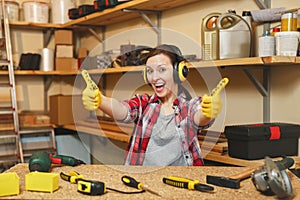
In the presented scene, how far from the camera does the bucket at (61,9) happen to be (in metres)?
3.66

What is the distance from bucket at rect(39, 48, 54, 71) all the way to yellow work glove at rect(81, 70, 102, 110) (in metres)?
2.43

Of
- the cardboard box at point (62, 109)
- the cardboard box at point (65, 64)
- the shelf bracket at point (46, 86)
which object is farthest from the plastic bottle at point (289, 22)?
the shelf bracket at point (46, 86)

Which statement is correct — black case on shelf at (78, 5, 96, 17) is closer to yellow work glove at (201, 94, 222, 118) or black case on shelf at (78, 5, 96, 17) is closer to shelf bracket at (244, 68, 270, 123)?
shelf bracket at (244, 68, 270, 123)

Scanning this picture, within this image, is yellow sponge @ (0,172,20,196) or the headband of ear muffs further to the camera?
the headband of ear muffs

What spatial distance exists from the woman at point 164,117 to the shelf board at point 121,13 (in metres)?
0.96

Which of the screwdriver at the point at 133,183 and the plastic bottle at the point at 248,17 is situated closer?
the screwdriver at the point at 133,183

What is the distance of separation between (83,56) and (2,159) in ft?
3.66

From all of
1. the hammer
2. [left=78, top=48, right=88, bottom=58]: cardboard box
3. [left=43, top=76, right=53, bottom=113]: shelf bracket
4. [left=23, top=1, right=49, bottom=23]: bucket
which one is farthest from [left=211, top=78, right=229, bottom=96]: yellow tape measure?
[left=43, top=76, right=53, bottom=113]: shelf bracket

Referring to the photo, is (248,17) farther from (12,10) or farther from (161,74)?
(12,10)

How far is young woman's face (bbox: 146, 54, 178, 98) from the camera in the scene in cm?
162

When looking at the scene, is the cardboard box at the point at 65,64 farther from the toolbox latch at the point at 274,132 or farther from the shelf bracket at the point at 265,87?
the toolbox latch at the point at 274,132

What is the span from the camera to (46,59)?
3602mm

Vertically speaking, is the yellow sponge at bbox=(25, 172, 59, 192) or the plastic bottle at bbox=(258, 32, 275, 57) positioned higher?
the plastic bottle at bbox=(258, 32, 275, 57)

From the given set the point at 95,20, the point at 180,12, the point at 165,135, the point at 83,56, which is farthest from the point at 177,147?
the point at 83,56
